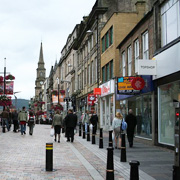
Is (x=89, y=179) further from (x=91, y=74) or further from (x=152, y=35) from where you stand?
(x=91, y=74)

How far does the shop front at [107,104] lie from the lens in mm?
29263

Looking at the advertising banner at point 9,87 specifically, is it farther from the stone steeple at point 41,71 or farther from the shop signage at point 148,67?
the stone steeple at point 41,71

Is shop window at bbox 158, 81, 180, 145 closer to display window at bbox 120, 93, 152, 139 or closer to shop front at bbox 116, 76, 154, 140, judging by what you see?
shop front at bbox 116, 76, 154, 140

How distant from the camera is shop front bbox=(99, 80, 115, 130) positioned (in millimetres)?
29263

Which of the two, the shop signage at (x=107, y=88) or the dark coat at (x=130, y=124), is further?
the shop signage at (x=107, y=88)

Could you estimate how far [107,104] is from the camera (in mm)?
32875

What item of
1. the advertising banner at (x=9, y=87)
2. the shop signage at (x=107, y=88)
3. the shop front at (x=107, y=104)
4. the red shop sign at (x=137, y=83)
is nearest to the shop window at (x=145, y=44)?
the red shop sign at (x=137, y=83)

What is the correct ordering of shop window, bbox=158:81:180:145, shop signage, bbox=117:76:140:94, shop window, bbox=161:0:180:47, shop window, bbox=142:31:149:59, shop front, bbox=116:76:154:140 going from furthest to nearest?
shop signage, bbox=117:76:140:94
shop window, bbox=142:31:149:59
shop front, bbox=116:76:154:140
shop window, bbox=158:81:180:145
shop window, bbox=161:0:180:47

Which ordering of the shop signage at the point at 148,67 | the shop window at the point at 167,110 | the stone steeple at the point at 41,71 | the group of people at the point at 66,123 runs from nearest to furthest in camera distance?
the shop window at the point at 167,110, the shop signage at the point at 148,67, the group of people at the point at 66,123, the stone steeple at the point at 41,71

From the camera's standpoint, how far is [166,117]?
15.6 meters

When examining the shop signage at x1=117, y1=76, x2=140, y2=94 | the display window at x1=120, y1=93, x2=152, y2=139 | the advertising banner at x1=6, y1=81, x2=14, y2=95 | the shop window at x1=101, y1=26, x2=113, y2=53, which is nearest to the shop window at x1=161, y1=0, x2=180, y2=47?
the display window at x1=120, y1=93, x2=152, y2=139

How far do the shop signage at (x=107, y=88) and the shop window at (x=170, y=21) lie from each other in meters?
13.1

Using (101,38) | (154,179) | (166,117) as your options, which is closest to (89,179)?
(154,179)

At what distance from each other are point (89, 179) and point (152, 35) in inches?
439
